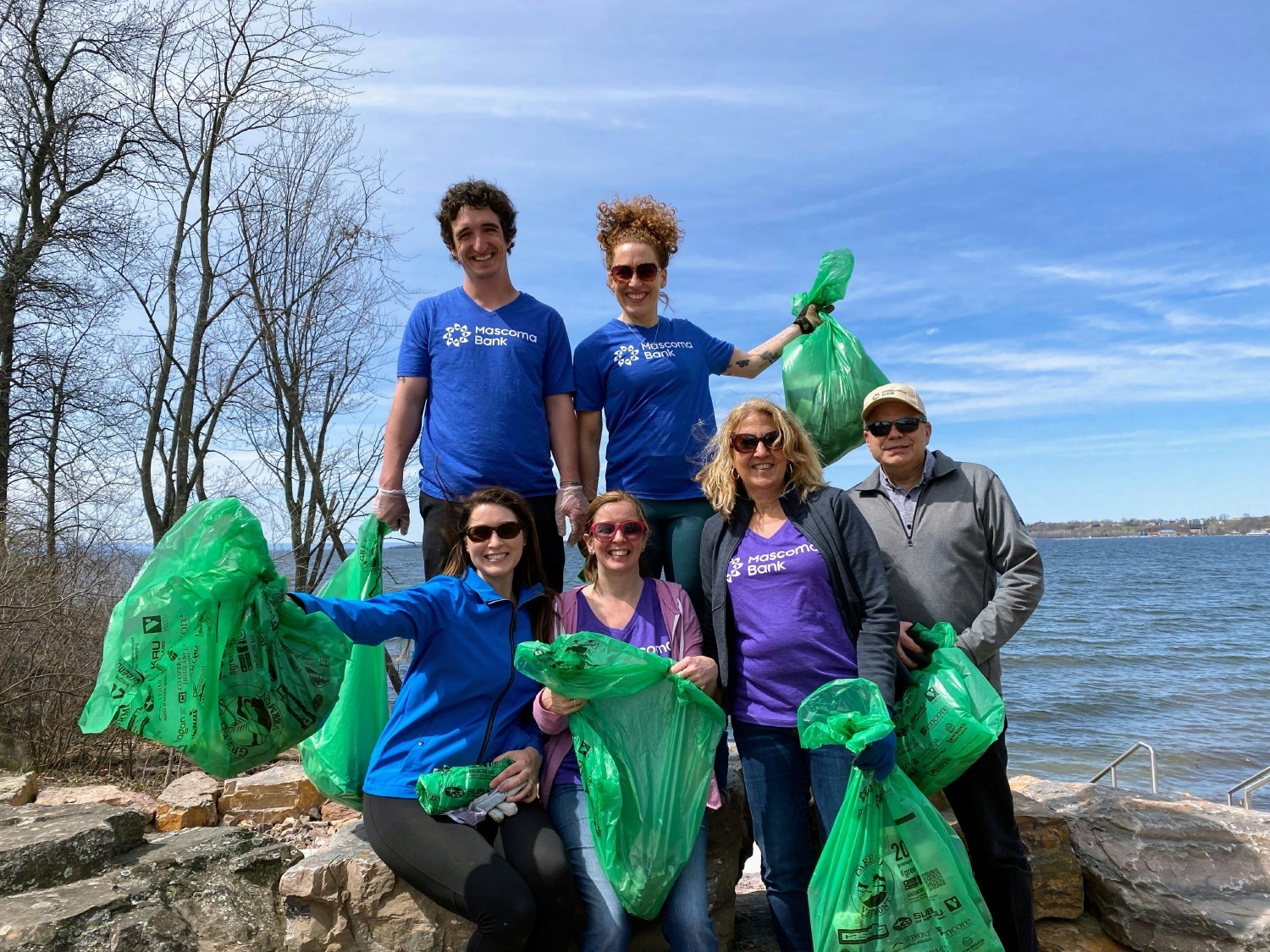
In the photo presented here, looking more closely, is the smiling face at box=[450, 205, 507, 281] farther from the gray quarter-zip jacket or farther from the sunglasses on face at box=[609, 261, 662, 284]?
the gray quarter-zip jacket

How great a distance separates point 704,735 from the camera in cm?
241

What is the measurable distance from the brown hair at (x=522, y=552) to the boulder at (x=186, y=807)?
3.65 m

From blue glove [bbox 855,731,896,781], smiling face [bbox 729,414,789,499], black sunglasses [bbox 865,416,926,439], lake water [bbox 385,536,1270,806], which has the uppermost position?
black sunglasses [bbox 865,416,926,439]

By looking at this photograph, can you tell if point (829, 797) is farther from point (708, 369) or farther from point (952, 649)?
point (708, 369)

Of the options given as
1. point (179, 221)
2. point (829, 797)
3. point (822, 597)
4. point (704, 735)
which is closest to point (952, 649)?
point (822, 597)

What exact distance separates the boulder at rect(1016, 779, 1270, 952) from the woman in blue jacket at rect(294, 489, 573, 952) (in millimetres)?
2204

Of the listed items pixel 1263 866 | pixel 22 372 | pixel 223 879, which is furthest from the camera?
pixel 22 372

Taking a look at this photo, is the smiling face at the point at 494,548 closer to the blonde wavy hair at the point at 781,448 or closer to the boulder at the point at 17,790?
the blonde wavy hair at the point at 781,448

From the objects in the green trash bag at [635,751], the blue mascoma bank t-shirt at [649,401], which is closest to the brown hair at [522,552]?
the green trash bag at [635,751]

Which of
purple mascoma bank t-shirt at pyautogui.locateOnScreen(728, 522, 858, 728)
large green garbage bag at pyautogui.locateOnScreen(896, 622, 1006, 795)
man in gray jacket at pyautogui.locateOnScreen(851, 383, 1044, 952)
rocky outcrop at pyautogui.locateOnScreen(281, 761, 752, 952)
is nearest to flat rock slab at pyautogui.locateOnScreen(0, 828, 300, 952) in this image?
rocky outcrop at pyautogui.locateOnScreen(281, 761, 752, 952)

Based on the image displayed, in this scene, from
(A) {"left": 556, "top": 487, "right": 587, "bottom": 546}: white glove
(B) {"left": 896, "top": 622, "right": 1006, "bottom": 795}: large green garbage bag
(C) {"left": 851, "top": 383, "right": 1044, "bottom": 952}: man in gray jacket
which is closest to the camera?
(B) {"left": 896, "top": 622, "right": 1006, "bottom": 795}: large green garbage bag

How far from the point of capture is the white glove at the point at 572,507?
288cm

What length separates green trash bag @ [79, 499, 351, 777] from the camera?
1944 mm

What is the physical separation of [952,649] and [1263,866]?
1919 millimetres
